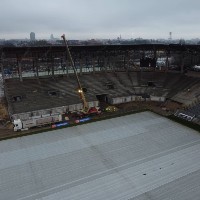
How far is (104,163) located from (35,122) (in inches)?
827

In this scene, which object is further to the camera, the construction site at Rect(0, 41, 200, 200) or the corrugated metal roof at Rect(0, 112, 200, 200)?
the construction site at Rect(0, 41, 200, 200)

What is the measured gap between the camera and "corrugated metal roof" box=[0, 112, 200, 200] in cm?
2769

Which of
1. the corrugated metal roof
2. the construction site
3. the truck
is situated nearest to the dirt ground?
the construction site

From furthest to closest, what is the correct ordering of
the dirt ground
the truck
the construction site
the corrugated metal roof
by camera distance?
1. the truck
2. the dirt ground
3. the construction site
4. the corrugated metal roof

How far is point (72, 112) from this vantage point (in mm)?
57688

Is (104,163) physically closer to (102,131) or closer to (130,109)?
(102,131)

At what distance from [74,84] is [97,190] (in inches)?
1685

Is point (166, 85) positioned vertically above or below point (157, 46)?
below

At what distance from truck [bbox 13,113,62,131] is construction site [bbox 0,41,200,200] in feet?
0.66

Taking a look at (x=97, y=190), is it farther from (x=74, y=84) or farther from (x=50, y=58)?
(x=50, y=58)

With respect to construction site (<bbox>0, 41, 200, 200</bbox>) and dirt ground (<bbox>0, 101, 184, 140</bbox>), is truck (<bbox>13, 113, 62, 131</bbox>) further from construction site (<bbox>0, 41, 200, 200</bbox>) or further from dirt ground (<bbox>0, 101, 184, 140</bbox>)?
dirt ground (<bbox>0, 101, 184, 140</bbox>)

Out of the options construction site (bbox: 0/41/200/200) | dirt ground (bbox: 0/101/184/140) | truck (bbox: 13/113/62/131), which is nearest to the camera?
construction site (bbox: 0/41/200/200)

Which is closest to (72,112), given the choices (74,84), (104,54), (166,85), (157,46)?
(74,84)

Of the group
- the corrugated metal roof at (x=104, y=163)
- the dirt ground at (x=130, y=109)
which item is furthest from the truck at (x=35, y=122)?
the corrugated metal roof at (x=104, y=163)
